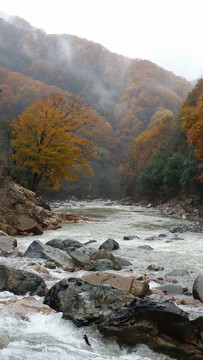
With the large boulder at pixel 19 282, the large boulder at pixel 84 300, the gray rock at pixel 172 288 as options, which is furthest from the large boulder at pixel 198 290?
the large boulder at pixel 19 282

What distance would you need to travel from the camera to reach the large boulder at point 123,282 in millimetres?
5367

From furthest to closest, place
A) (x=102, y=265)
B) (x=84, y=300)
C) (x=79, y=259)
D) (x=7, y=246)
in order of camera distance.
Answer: (x=7, y=246) → (x=79, y=259) → (x=102, y=265) → (x=84, y=300)

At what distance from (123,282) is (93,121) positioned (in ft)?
62.3

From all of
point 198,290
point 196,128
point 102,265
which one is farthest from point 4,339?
point 196,128

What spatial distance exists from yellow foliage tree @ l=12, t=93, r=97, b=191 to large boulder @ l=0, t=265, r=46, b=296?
52.1ft

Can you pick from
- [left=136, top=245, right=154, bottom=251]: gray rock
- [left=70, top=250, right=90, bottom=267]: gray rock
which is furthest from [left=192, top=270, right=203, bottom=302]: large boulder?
[left=136, top=245, right=154, bottom=251]: gray rock

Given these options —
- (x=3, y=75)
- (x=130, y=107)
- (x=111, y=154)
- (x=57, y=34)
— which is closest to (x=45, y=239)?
(x=111, y=154)

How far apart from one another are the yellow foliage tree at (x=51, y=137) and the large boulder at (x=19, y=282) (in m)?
15.9

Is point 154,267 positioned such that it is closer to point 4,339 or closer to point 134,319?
point 134,319

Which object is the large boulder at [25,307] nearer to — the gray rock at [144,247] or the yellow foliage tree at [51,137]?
the gray rock at [144,247]

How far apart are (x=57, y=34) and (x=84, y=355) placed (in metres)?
155

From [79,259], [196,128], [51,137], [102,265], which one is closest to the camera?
[102,265]

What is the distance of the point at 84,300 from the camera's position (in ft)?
14.9

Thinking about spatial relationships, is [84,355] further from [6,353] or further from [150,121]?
[150,121]
